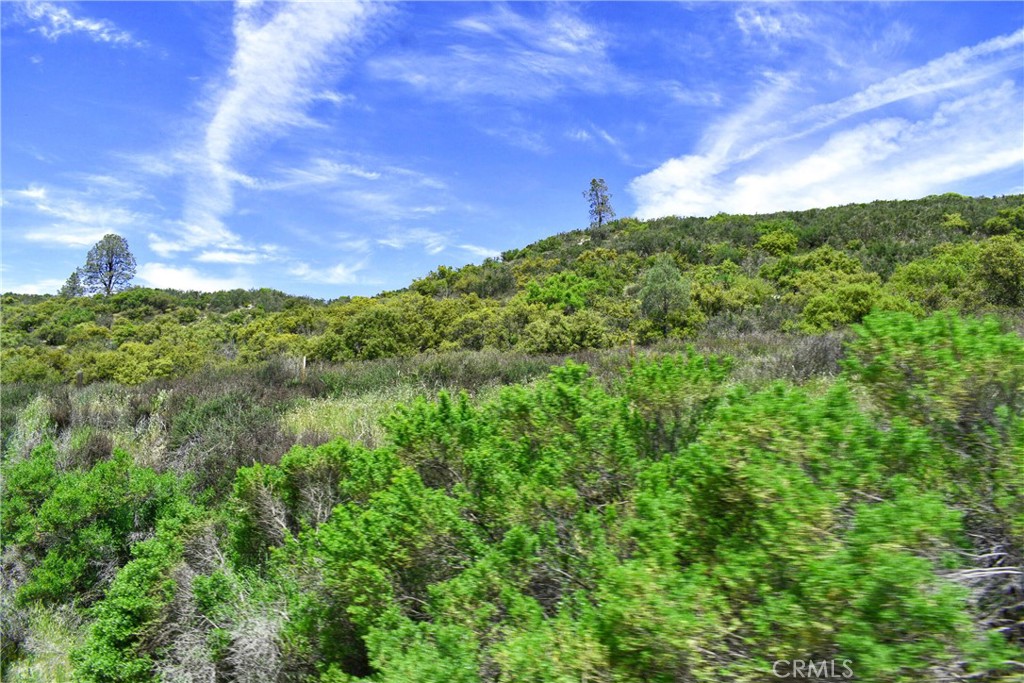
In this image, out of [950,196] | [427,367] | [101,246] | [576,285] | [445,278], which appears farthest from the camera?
[101,246]

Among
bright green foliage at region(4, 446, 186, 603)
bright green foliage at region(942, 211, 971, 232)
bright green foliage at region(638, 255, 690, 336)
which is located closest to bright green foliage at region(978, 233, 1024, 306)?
bright green foliage at region(638, 255, 690, 336)

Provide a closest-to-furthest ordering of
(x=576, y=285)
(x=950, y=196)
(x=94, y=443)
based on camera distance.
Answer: (x=94, y=443)
(x=576, y=285)
(x=950, y=196)

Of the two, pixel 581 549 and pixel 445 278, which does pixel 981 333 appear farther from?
pixel 445 278

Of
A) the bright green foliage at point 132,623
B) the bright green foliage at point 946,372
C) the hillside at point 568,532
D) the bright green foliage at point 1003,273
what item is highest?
the bright green foliage at point 1003,273

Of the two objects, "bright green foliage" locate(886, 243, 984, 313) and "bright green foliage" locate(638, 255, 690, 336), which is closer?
"bright green foliage" locate(886, 243, 984, 313)

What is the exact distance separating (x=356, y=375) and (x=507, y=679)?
987cm

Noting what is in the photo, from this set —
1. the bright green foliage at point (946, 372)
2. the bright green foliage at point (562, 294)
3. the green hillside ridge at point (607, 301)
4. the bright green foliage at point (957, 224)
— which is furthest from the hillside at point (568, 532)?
the bright green foliage at point (957, 224)

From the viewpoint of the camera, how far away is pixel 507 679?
176 centimetres

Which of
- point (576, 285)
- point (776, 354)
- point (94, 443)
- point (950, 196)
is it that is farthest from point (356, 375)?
point (950, 196)

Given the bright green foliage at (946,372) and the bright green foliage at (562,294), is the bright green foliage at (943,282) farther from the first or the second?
the bright green foliage at (946,372)


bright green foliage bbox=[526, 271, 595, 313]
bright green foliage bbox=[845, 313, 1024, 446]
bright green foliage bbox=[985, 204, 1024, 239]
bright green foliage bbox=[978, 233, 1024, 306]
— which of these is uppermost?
bright green foliage bbox=[985, 204, 1024, 239]

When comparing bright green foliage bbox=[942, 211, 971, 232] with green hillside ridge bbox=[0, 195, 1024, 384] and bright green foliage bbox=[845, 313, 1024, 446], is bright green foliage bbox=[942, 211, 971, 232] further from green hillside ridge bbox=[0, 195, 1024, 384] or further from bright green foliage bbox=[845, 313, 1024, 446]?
bright green foliage bbox=[845, 313, 1024, 446]

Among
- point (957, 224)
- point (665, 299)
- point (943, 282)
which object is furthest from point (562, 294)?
point (957, 224)

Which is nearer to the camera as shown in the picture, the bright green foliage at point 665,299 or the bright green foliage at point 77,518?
the bright green foliage at point 77,518
